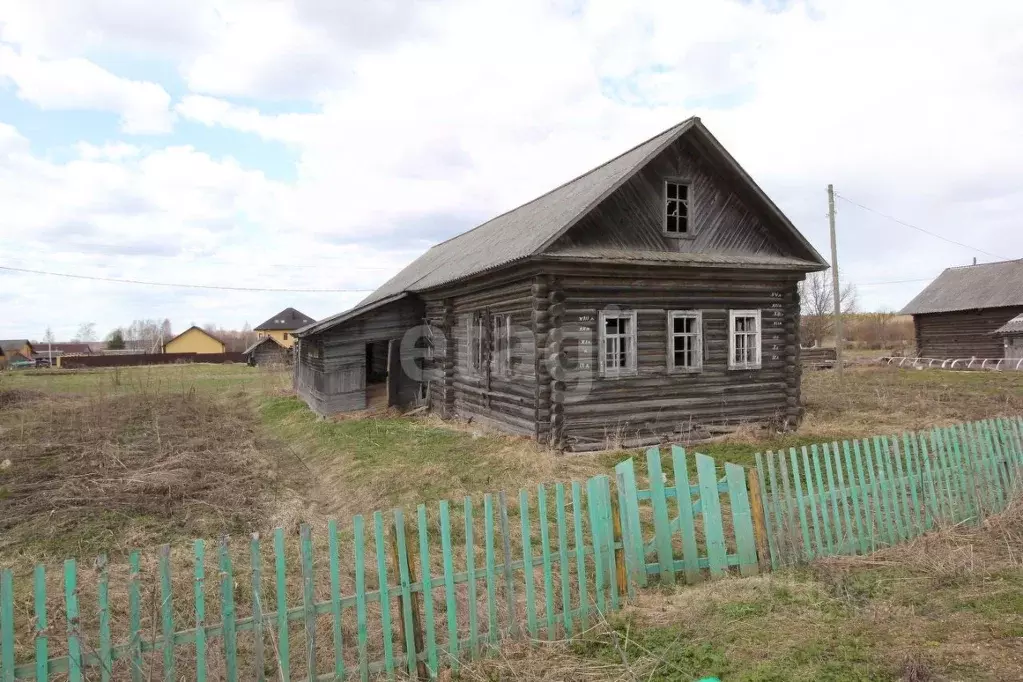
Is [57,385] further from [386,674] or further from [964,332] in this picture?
[964,332]

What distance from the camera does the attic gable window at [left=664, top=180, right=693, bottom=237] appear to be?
13.4 metres

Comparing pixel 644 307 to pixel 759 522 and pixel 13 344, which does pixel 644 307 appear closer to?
pixel 759 522

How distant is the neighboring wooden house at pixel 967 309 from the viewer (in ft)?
109

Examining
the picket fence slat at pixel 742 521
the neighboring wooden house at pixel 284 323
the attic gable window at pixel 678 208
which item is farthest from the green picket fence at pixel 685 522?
the neighboring wooden house at pixel 284 323

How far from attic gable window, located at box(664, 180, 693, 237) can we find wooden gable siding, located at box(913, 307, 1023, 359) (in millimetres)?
28266

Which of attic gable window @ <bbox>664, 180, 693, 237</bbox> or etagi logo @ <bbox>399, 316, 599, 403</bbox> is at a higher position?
attic gable window @ <bbox>664, 180, 693, 237</bbox>

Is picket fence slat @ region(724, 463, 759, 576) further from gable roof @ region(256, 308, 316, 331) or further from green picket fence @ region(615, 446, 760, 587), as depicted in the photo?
gable roof @ region(256, 308, 316, 331)

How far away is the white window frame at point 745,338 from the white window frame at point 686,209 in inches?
79.7

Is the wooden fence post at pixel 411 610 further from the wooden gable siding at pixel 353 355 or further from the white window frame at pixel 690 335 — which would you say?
the wooden gable siding at pixel 353 355

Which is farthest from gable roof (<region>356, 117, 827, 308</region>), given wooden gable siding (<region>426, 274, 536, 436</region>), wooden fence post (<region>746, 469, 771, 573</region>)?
wooden fence post (<region>746, 469, 771, 573</region>)

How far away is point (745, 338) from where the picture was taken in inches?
552

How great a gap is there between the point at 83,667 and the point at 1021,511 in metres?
8.84

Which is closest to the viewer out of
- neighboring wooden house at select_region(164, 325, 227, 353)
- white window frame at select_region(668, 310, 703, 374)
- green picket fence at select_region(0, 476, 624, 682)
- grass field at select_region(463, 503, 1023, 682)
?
green picket fence at select_region(0, 476, 624, 682)

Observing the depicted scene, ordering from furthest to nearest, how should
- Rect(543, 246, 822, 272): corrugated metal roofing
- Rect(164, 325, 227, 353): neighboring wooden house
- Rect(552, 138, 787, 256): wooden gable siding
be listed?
Rect(164, 325, 227, 353): neighboring wooden house < Rect(552, 138, 787, 256): wooden gable siding < Rect(543, 246, 822, 272): corrugated metal roofing
